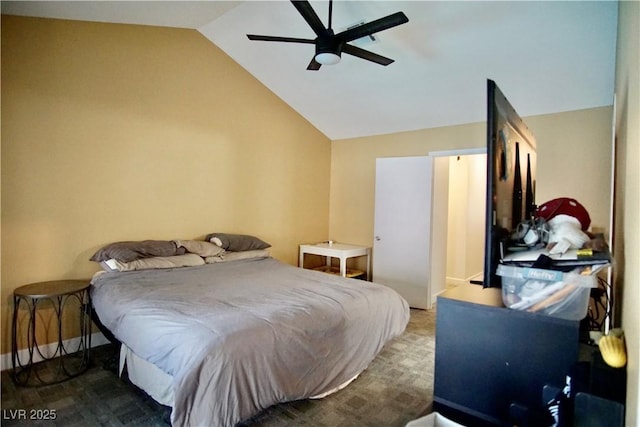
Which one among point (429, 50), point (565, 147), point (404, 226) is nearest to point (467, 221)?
point (404, 226)

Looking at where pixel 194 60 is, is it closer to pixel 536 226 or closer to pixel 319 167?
pixel 319 167

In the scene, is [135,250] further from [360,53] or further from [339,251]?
[360,53]

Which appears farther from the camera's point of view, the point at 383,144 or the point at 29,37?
the point at 383,144

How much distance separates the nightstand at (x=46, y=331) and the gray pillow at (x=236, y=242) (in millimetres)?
1235

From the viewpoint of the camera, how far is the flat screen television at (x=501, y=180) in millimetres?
1097

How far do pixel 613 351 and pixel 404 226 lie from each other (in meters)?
3.67

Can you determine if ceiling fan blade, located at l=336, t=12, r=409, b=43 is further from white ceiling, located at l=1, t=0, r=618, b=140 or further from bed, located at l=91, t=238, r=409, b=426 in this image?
bed, located at l=91, t=238, r=409, b=426

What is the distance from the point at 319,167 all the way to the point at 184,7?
2.75m

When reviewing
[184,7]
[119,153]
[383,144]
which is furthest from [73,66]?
[383,144]

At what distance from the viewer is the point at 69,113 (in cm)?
295

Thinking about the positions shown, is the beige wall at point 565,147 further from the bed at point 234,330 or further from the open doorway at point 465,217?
the bed at point 234,330

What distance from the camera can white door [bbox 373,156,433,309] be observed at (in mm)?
4348

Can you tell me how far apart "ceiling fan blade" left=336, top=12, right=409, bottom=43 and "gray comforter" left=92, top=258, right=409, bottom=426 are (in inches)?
72.7

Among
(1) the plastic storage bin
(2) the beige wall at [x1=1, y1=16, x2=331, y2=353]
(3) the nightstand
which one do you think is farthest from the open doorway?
(3) the nightstand
